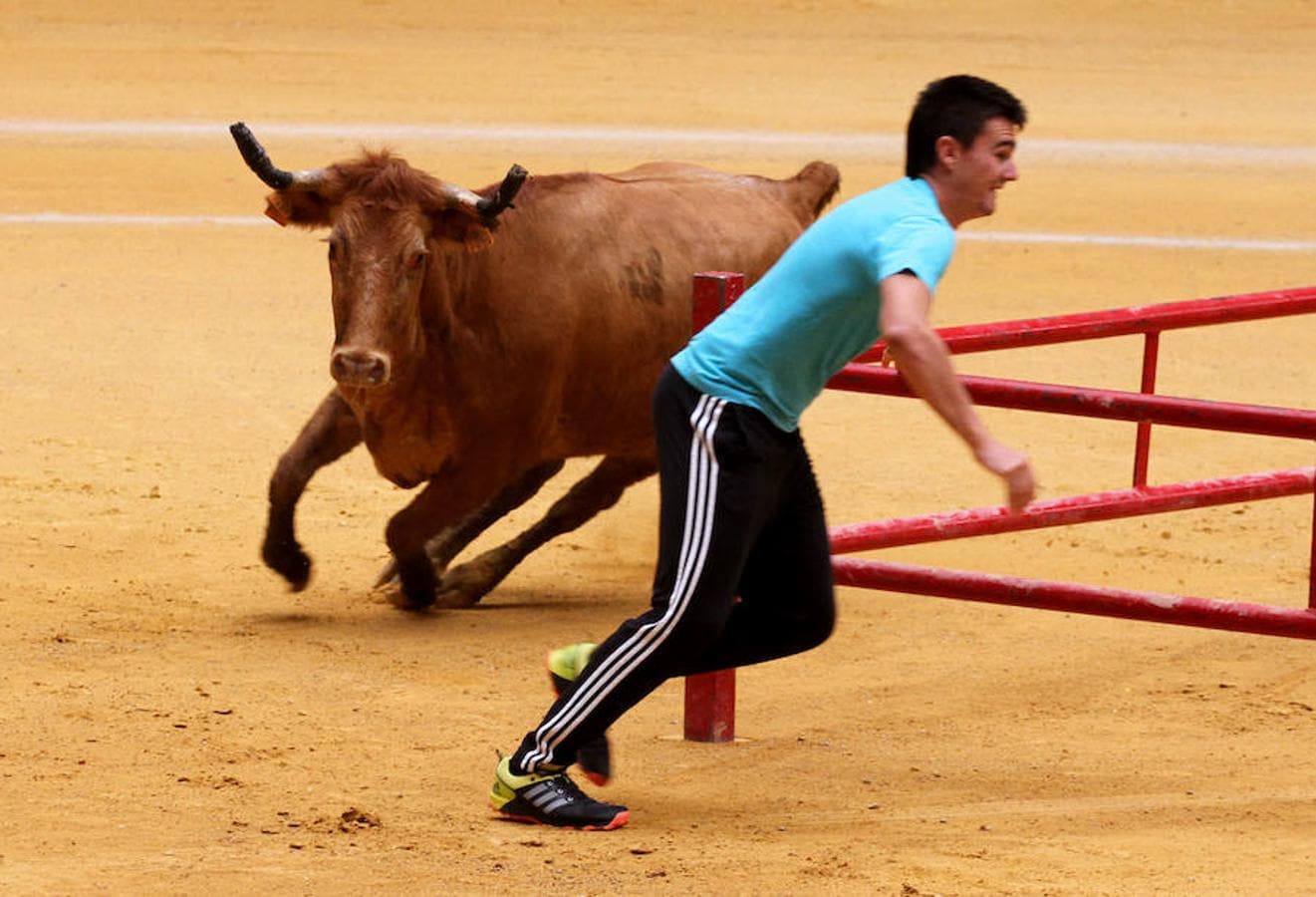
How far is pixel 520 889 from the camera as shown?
5332 mm

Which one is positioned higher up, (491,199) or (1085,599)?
(491,199)

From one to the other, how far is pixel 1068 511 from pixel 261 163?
10.0ft

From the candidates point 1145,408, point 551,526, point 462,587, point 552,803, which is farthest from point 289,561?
point 1145,408

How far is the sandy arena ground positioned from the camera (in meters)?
5.73

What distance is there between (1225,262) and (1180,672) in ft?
33.0

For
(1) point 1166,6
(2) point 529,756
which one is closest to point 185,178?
(2) point 529,756

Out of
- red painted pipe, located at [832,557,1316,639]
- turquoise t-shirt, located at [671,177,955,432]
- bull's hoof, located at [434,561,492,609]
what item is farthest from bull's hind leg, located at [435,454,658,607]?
turquoise t-shirt, located at [671,177,955,432]

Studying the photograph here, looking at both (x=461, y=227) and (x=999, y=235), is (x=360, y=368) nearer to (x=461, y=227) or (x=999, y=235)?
(x=461, y=227)

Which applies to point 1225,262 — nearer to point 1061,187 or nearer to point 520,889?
point 1061,187

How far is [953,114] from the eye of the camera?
5.39 meters

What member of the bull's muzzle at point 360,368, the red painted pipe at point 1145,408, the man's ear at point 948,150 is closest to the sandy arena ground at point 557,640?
the bull's muzzle at point 360,368

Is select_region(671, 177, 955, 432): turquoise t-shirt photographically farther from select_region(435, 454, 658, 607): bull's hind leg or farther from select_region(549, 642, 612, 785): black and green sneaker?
select_region(435, 454, 658, 607): bull's hind leg

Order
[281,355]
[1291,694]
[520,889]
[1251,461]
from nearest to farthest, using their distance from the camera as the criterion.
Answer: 1. [520,889]
2. [1291,694]
3. [1251,461]
4. [281,355]

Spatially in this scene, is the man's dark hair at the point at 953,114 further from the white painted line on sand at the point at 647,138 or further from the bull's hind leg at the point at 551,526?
the white painted line on sand at the point at 647,138
